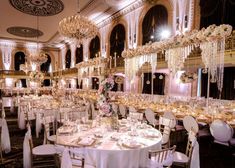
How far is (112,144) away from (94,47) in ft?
51.4

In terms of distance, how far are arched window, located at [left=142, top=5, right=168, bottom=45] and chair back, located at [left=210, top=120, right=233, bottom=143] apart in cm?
729

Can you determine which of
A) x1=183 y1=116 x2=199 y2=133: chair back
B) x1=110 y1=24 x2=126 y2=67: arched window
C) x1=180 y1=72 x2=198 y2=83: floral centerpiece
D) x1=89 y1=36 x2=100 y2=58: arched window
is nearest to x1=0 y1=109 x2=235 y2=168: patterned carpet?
x1=183 y1=116 x2=199 y2=133: chair back

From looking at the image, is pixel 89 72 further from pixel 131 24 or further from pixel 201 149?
pixel 201 149

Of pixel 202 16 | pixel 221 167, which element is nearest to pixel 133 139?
pixel 221 167

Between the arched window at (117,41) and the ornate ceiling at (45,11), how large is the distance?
126 cm

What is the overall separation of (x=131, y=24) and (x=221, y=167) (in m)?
10.6

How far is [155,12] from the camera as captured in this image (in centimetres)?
1123

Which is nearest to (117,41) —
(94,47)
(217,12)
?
(94,47)

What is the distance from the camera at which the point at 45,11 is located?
12727mm

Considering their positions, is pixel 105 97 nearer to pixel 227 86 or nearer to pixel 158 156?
pixel 158 156

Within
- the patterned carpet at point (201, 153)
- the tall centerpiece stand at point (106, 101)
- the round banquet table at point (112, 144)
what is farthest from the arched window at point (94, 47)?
the round banquet table at point (112, 144)

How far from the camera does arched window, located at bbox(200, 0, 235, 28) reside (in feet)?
25.5

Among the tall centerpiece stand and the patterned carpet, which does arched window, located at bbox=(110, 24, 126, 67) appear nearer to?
the patterned carpet

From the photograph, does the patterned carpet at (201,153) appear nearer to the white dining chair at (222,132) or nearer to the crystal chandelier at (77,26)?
the white dining chair at (222,132)
